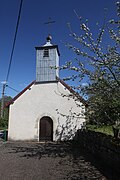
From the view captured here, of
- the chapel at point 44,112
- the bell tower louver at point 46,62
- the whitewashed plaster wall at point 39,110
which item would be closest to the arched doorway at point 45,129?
the chapel at point 44,112

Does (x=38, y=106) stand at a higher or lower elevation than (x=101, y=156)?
higher

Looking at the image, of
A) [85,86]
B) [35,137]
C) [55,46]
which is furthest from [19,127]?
[85,86]

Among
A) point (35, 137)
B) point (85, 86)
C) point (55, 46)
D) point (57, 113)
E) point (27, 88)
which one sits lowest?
point (35, 137)

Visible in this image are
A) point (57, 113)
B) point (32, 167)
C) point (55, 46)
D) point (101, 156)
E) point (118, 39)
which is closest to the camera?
point (118, 39)

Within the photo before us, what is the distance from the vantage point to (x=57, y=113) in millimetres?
14641

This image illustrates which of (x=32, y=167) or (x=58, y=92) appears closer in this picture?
(x=32, y=167)

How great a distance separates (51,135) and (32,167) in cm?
815

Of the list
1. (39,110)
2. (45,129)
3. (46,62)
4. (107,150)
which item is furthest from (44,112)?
(107,150)

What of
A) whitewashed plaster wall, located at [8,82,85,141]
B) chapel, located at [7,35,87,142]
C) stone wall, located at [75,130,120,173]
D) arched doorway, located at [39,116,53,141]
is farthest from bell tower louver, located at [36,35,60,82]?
stone wall, located at [75,130,120,173]

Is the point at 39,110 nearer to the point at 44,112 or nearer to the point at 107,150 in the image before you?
the point at 44,112

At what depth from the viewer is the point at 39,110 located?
1501 centimetres

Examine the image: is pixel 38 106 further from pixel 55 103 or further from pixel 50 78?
pixel 50 78

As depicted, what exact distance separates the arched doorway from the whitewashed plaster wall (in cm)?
29

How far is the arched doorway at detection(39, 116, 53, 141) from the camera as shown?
14820mm
